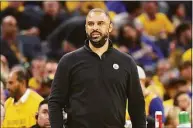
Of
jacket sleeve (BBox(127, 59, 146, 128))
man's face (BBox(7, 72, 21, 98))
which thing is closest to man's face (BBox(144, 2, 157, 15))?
man's face (BBox(7, 72, 21, 98))

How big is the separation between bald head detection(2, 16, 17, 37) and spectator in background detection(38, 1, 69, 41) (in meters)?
0.53

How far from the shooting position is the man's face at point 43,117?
722 cm

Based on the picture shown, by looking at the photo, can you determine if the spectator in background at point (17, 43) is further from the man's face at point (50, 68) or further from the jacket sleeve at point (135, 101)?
the jacket sleeve at point (135, 101)

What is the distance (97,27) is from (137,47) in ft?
25.3

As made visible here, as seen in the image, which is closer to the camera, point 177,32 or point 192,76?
point 192,76

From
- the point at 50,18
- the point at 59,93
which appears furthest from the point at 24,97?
the point at 50,18

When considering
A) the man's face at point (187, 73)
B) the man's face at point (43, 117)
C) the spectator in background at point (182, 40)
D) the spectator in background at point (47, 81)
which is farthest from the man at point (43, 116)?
the spectator in background at point (182, 40)

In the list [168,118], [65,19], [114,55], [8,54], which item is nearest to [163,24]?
[65,19]

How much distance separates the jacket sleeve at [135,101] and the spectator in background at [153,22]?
8.11 meters

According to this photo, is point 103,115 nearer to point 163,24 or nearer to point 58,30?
point 58,30

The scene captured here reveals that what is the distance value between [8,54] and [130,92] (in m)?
6.84

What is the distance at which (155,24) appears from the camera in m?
13.2

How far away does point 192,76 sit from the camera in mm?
11133

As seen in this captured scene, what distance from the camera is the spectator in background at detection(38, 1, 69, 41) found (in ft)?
40.4
